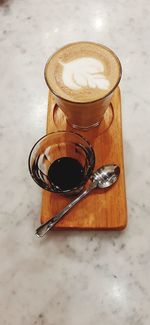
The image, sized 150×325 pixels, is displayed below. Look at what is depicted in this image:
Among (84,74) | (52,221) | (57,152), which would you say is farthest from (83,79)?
(52,221)

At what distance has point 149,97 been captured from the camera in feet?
2.72

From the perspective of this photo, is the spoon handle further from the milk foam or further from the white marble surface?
the milk foam

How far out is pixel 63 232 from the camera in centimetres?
68

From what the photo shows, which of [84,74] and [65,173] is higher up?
[84,74]

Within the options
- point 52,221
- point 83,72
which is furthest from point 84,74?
point 52,221

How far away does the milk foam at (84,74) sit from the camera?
2.31ft

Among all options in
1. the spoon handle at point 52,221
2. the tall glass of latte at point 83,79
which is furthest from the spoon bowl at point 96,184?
the tall glass of latte at point 83,79

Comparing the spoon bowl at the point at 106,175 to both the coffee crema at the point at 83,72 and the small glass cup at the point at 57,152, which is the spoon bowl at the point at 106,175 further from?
the coffee crema at the point at 83,72

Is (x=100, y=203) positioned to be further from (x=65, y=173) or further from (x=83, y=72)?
(x=83, y=72)

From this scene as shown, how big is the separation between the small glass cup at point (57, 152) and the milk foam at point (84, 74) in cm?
9

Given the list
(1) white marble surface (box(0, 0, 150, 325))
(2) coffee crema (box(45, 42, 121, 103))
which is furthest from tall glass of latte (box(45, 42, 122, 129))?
(1) white marble surface (box(0, 0, 150, 325))

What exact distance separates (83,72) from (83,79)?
0.06ft

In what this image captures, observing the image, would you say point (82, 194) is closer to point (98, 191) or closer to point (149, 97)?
point (98, 191)

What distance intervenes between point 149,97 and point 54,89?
23 centimetres
